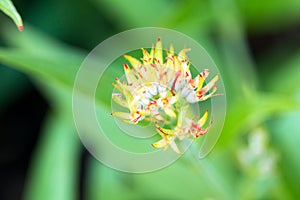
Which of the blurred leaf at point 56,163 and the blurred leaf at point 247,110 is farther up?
the blurred leaf at point 56,163

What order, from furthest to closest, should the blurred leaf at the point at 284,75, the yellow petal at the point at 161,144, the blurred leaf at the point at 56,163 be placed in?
1. the blurred leaf at the point at 284,75
2. the blurred leaf at the point at 56,163
3. the yellow petal at the point at 161,144

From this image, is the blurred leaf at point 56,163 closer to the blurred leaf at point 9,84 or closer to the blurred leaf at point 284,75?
the blurred leaf at point 9,84

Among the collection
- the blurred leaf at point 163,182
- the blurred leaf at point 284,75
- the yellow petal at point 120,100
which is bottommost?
the yellow petal at point 120,100

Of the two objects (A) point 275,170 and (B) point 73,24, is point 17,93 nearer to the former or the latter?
(B) point 73,24

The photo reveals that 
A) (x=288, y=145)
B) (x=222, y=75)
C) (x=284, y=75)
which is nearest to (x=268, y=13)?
(x=284, y=75)

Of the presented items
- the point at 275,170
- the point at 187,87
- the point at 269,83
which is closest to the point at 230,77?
the point at 269,83

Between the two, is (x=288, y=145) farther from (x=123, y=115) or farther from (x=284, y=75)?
(x=123, y=115)

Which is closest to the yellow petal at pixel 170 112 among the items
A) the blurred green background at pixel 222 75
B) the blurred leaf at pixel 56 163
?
the blurred green background at pixel 222 75
